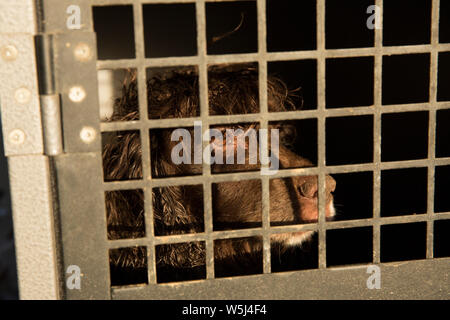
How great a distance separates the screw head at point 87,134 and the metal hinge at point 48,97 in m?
0.06

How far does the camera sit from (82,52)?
4.46ft

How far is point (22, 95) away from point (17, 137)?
0.37ft

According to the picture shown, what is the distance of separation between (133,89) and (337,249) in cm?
199

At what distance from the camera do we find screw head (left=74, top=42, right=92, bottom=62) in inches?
53.4

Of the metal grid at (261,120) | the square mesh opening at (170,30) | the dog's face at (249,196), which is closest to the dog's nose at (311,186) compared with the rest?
the dog's face at (249,196)

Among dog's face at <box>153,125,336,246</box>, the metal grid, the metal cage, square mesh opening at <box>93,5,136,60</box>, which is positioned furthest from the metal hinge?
square mesh opening at <box>93,5,136,60</box>

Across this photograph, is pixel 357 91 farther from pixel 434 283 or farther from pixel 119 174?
pixel 434 283

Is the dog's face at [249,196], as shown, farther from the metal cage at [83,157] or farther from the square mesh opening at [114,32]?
the square mesh opening at [114,32]

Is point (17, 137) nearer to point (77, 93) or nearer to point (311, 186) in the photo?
point (77, 93)

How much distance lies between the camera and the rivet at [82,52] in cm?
136

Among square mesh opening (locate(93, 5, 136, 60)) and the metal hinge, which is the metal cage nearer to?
the metal hinge

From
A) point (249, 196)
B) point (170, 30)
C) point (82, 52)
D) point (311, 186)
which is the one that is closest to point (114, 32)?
point (170, 30)

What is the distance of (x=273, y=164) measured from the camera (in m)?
2.49

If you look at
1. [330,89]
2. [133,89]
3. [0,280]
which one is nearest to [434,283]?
[133,89]
